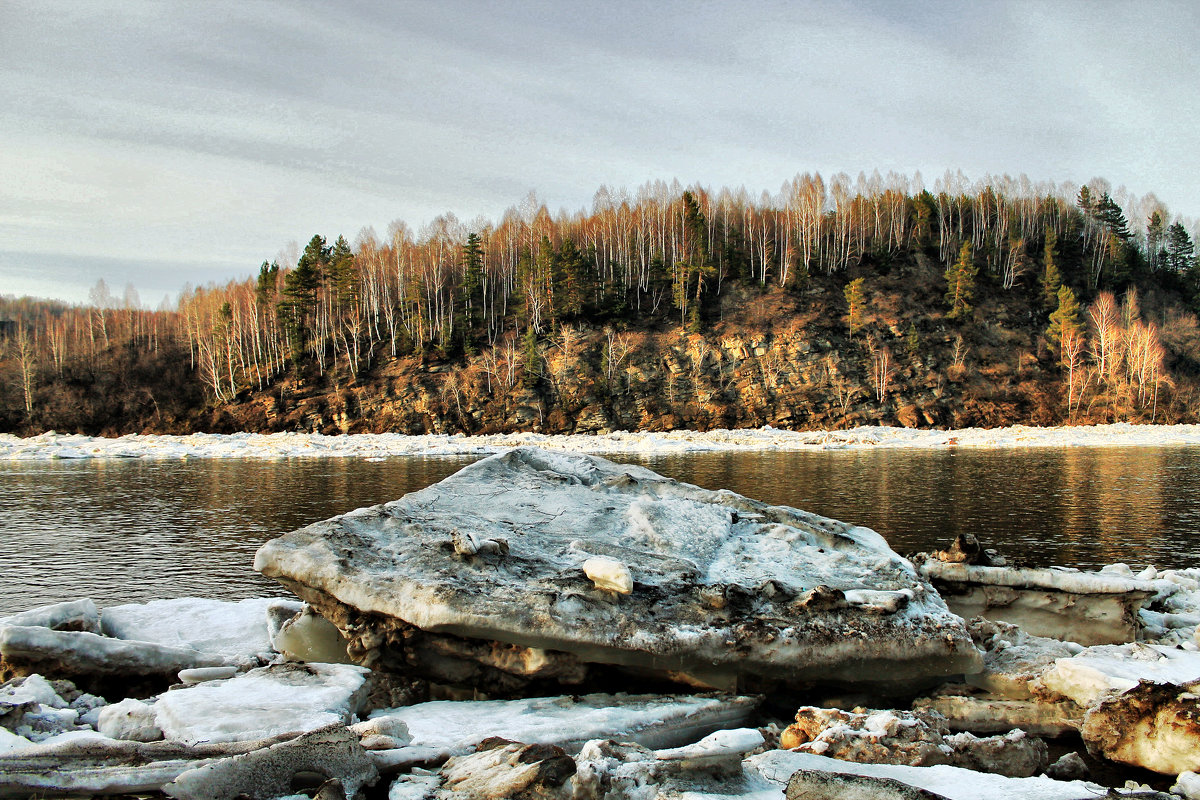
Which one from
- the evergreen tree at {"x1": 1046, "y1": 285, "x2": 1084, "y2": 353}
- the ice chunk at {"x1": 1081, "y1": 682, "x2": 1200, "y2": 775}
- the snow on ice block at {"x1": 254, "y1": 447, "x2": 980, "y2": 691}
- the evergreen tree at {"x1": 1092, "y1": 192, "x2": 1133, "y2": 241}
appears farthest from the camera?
the evergreen tree at {"x1": 1092, "y1": 192, "x2": 1133, "y2": 241}

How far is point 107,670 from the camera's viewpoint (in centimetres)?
591

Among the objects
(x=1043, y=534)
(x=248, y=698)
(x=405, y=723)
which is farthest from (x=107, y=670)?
(x=1043, y=534)

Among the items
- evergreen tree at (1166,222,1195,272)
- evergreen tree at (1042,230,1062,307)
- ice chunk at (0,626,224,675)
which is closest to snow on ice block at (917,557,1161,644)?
ice chunk at (0,626,224,675)

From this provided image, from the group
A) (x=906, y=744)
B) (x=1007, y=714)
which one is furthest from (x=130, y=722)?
(x=1007, y=714)

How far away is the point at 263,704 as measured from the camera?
16.4 ft

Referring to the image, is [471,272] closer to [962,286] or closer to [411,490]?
[411,490]

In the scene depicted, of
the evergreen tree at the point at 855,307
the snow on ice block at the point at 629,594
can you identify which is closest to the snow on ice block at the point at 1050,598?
the snow on ice block at the point at 629,594

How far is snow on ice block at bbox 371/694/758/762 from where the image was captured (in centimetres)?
475

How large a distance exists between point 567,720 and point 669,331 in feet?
179

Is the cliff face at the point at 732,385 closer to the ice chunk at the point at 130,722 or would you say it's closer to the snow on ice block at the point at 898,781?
the ice chunk at the point at 130,722

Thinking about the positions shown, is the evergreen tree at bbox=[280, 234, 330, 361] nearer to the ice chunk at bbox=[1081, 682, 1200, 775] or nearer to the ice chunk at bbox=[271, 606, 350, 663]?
the ice chunk at bbox=[271, 606, 350, 663]

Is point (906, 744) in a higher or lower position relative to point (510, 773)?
lower

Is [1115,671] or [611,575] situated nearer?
[1115,671]

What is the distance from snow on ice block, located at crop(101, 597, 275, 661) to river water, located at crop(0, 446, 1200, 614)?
1726 mm
